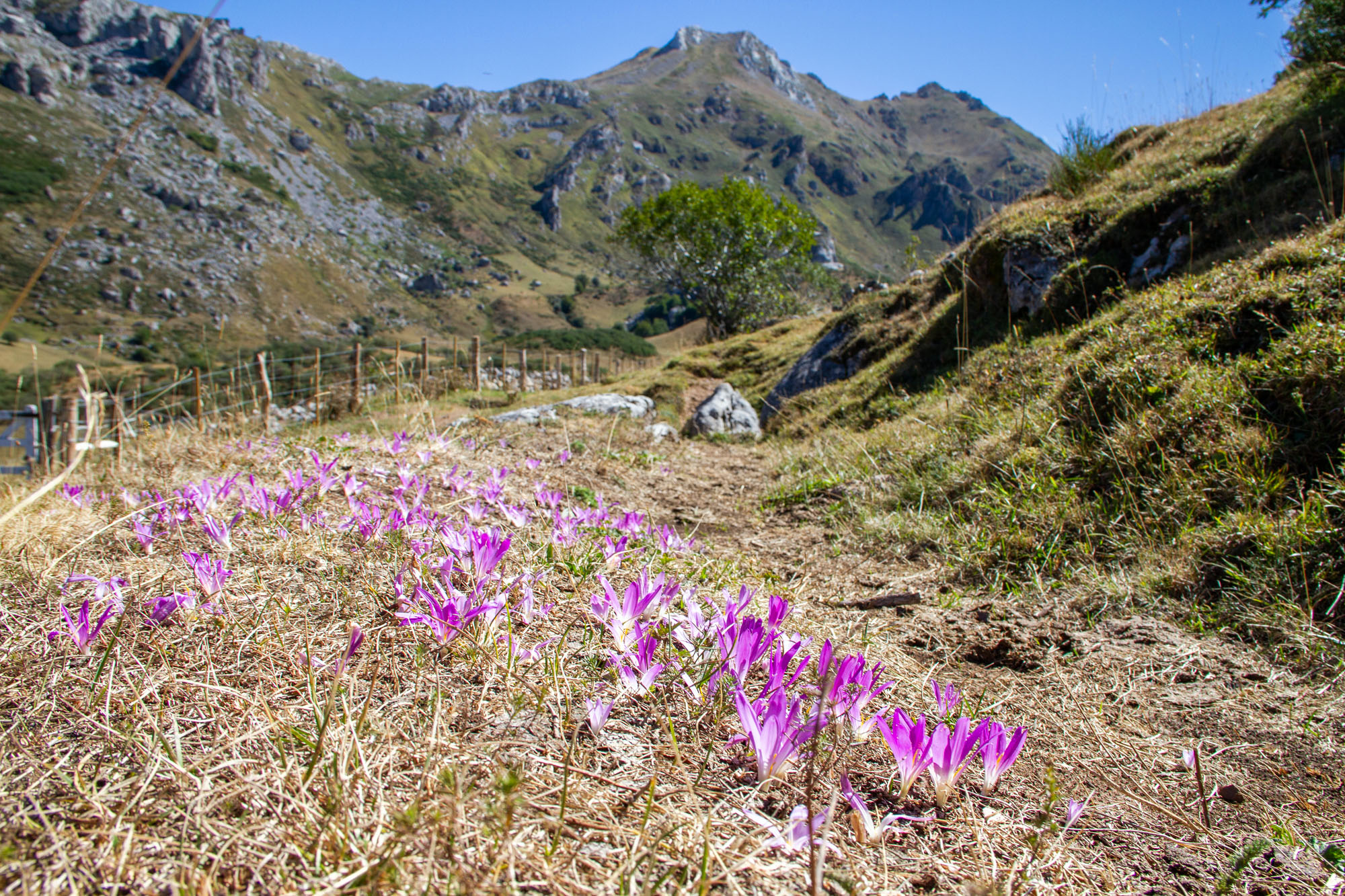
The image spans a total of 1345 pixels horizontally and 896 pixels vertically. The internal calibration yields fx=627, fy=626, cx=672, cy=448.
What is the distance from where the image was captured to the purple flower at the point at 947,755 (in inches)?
45.1

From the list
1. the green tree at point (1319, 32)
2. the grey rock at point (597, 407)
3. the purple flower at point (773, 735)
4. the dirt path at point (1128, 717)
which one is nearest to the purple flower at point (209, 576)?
the purple flower at point (773, 735)

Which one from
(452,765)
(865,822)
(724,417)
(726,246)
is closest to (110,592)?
(452,765)

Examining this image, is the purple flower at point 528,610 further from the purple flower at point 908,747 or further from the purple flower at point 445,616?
the purple flower at point 908,747

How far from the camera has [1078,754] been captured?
5.04ft

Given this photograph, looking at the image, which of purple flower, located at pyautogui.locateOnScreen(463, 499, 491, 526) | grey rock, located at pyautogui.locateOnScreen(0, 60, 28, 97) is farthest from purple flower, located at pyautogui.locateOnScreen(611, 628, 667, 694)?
grey rock, located at pyautogui.locateOnScreen(0, 60, 28, 97)

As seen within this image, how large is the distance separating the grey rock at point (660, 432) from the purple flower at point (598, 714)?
6.61 m

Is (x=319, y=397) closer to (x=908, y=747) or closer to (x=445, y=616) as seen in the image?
(x=445, y=616)

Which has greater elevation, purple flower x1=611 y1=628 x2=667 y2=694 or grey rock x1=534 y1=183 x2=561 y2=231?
grey rock x1=534 y1=183 x2=561 y2=231

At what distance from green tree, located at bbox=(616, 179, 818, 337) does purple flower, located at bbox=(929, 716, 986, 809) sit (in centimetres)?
2741

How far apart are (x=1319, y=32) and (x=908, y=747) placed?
30.1 ft

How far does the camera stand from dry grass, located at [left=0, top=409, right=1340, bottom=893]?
87cm

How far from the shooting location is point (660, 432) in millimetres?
8539

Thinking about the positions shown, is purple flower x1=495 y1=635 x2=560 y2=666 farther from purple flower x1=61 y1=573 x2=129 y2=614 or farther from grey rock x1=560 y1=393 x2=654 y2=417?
A: grey rock x1=560 y1=393 x2=654 y2=417

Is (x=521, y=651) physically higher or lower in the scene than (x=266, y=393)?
lower
